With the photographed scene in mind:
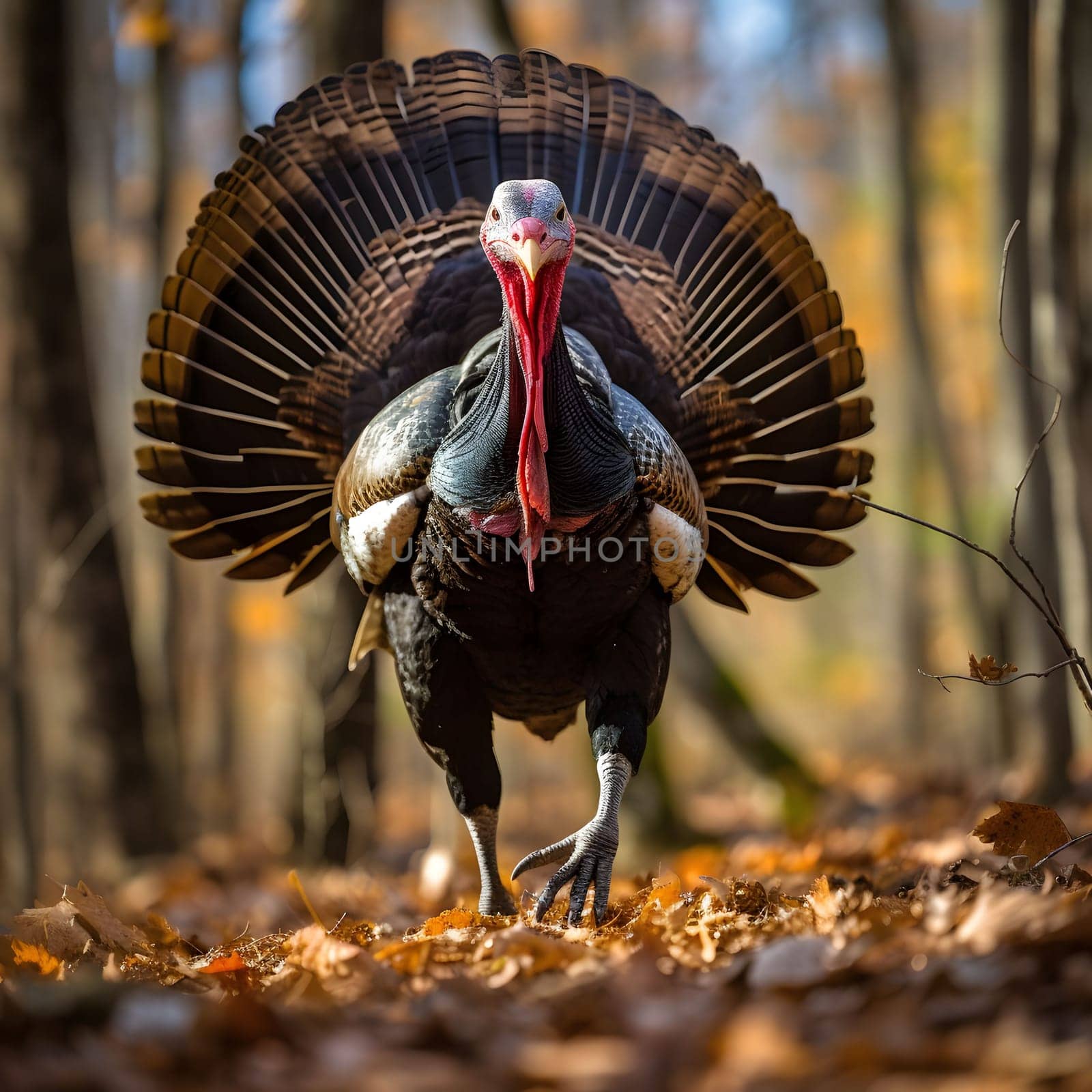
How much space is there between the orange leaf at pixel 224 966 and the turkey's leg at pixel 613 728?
1.06 meters

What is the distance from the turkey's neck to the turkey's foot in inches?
31.2

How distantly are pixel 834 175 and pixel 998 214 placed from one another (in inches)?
914

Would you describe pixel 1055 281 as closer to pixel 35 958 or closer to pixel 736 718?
pixel 736 718

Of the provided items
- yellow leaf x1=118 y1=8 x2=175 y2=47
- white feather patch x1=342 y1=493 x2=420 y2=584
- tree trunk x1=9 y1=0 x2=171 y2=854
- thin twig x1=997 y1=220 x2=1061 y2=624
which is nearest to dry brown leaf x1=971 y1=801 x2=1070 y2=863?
thin twig x1=997 y1=220 x2=1061 y2=624

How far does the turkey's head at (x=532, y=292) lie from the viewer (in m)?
3.85

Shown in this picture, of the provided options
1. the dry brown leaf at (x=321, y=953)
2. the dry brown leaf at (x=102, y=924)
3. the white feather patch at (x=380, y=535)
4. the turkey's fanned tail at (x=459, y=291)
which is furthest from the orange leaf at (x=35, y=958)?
the turkey's fanned tail at (x=459, y=291)

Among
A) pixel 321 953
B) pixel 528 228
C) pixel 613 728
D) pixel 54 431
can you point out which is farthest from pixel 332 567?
pixel 321 953

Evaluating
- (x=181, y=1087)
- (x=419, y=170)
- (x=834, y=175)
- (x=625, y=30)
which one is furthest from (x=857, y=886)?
(x=834, y=175)

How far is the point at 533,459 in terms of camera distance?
3871mm

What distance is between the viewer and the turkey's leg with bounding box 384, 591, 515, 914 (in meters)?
4.39

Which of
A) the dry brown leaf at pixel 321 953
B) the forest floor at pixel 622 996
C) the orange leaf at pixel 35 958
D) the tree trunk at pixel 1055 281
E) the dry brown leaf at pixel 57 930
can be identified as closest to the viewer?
the forest floor at pixel 622 996

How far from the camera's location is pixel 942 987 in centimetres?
216

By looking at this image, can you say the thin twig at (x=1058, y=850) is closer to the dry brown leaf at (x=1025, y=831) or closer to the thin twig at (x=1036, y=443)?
the dry brown leaf at (x=1025, y=831)

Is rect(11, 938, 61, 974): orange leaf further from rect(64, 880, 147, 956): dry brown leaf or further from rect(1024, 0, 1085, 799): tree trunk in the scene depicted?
rect(1024, 0, 1085, 799): tree trunk
